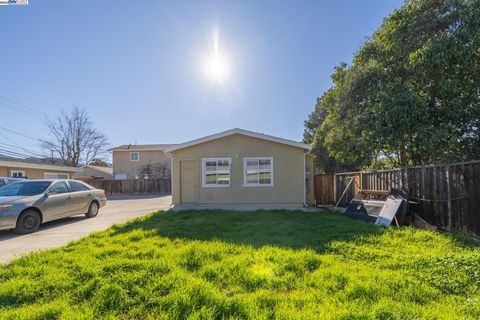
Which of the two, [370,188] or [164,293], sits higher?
[370,188]

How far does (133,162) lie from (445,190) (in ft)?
96.1

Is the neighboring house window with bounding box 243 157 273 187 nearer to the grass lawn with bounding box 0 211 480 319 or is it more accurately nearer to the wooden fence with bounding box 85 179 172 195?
the grass lawn with bounding box 0 211 480 319

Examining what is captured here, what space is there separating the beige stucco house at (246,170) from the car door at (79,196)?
3765 millimetres

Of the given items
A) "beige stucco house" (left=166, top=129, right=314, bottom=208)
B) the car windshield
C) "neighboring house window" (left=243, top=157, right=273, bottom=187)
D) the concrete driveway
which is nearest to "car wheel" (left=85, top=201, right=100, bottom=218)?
the concrete driveway

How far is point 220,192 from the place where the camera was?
11141mm

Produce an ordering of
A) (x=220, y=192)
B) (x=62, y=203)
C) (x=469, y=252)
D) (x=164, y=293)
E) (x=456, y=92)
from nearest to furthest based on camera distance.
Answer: (x=164, y=293), (x=469, y=252), (x=62, y=203), (x=456, y=92), (x=220, y=192)

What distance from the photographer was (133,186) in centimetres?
2372

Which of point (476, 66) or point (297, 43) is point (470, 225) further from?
point (297, 43)

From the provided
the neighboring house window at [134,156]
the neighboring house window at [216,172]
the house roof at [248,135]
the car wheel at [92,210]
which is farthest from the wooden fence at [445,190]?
the neighboring house window at [134,156]

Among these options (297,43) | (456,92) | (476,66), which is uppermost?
(297,43)

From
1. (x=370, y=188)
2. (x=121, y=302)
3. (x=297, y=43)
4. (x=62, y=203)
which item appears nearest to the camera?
(x=121, y=302)

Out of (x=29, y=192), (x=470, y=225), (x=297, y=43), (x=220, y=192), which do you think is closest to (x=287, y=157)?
(x=220, y=192)

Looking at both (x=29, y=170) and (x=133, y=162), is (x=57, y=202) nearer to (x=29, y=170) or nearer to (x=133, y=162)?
(x=29, y=170)

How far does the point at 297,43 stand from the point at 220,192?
24.0ft
